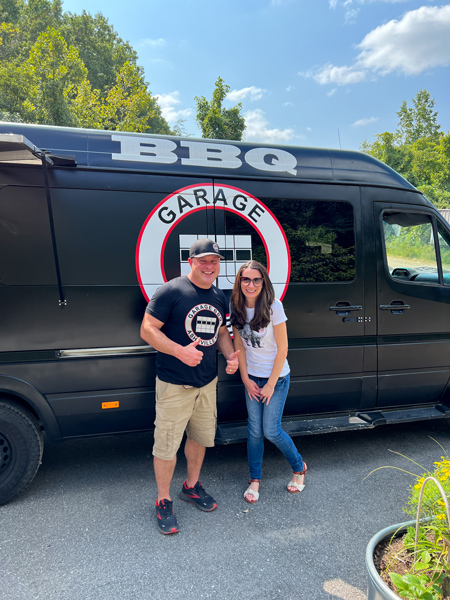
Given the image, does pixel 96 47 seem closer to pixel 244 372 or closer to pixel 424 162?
pixel 424 162

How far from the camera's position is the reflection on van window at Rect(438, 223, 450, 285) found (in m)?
3.76

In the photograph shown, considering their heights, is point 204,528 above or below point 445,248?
below

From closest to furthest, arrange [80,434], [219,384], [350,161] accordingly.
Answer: [80,434], [219,384], [350,161]

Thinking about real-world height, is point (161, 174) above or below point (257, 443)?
above

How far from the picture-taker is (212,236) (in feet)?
10.3

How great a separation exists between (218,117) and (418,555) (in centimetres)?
1748

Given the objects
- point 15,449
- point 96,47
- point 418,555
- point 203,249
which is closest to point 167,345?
point 203,249

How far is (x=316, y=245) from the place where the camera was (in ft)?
11.2

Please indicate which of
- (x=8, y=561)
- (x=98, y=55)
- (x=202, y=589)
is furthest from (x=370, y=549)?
(x=98, y=55)

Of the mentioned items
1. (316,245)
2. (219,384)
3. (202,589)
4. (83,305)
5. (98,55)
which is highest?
(98,55)

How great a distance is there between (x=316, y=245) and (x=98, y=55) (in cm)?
3406

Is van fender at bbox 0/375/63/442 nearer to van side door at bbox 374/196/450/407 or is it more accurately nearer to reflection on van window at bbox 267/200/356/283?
reflection on van window at bbox 267/200/356/283

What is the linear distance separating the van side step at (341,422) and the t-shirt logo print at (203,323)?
38.3 inches

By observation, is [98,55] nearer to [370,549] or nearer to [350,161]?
[350,161]
